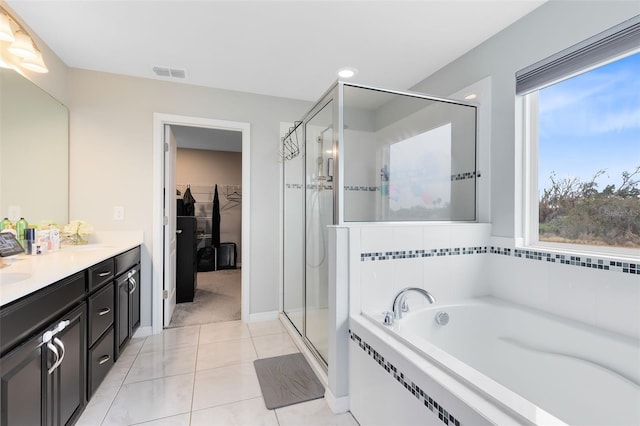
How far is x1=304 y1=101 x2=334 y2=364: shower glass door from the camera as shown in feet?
6.63

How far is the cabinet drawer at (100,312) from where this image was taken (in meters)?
1.64

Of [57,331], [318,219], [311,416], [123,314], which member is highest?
[318,219]

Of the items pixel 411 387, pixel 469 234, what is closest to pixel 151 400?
pixel 411 387

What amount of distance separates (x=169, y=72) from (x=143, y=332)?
7.72 feet

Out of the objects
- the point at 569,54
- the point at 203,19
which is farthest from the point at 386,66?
the point at 203,19

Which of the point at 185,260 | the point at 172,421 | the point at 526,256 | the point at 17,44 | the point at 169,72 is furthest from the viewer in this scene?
the point at 185,260

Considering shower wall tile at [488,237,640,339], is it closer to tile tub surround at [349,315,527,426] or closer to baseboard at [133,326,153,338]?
tile tub surround at [349,315,527,426]

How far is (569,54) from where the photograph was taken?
1.66m

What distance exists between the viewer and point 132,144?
2.66 m

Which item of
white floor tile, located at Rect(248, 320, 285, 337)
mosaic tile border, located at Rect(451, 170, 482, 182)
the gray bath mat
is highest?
mosaic tile border, located at Rect(451, 170, 482, 182)

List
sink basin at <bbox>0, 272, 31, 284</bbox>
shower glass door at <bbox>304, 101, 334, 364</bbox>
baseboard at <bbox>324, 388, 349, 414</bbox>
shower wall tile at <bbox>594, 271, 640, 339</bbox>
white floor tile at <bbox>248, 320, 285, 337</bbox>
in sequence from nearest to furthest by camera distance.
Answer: sink basin at <bbox>0, 272, 31, 284</bbox>, shower wall tile at <bbox>594, 271, 640, 339</bbox>, baseboard at <bbox>324, 388, 349, 414</bbox>, shower glass door at <bbox>304, 101, 334, 364</bbox>, white floor tile at <bbox>248, 320, 285, 337</bbox>

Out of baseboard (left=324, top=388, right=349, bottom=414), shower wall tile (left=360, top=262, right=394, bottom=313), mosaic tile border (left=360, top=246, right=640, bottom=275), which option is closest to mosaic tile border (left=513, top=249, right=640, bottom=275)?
mosaic tile border (left=360, top=246, right=640, bottom=275)

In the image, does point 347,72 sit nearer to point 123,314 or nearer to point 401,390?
point 401,390

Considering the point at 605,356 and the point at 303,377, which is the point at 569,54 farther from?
the point at 303,377
